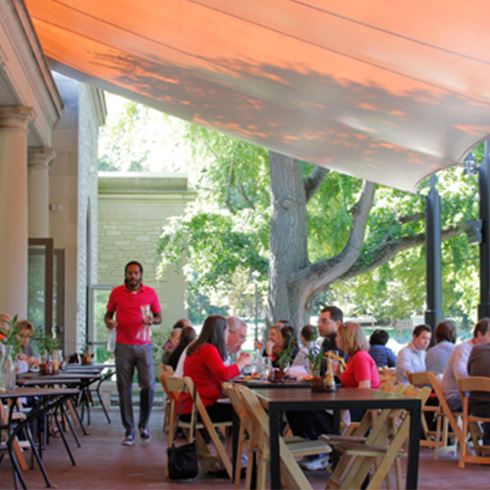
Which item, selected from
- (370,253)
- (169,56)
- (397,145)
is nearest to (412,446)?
(397,145)

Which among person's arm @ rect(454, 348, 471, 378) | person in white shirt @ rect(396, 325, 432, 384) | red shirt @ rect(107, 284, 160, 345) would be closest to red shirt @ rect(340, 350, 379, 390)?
person's arm @ rect(454, 348, 471, 378)

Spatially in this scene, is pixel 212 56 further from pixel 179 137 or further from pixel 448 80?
pixel 179 137

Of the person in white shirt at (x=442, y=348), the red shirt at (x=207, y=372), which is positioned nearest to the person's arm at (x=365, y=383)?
the red shirt at (x=207, y=372)

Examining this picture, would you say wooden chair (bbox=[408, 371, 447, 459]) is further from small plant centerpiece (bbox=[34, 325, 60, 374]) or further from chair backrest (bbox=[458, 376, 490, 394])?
small plant centerpiece (bbox=[34, 325, 60, 374])

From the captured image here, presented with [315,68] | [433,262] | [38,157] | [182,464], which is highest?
[38,157]

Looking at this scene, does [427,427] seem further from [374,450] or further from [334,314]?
[374,450]

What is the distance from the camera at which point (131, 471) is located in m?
6.38

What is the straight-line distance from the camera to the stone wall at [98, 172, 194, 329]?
20.2 metres

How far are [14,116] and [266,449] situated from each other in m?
7.22

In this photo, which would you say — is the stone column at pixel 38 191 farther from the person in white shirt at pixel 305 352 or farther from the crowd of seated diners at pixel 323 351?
the person in white shirt at pixel 305 352

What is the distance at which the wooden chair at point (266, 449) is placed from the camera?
14.5ft

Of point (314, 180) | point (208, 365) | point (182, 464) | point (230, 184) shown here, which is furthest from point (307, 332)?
point (230, 184)

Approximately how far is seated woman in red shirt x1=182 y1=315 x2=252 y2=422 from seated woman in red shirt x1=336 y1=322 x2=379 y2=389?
33.8 inches

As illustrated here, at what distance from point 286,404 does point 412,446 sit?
765 mm
